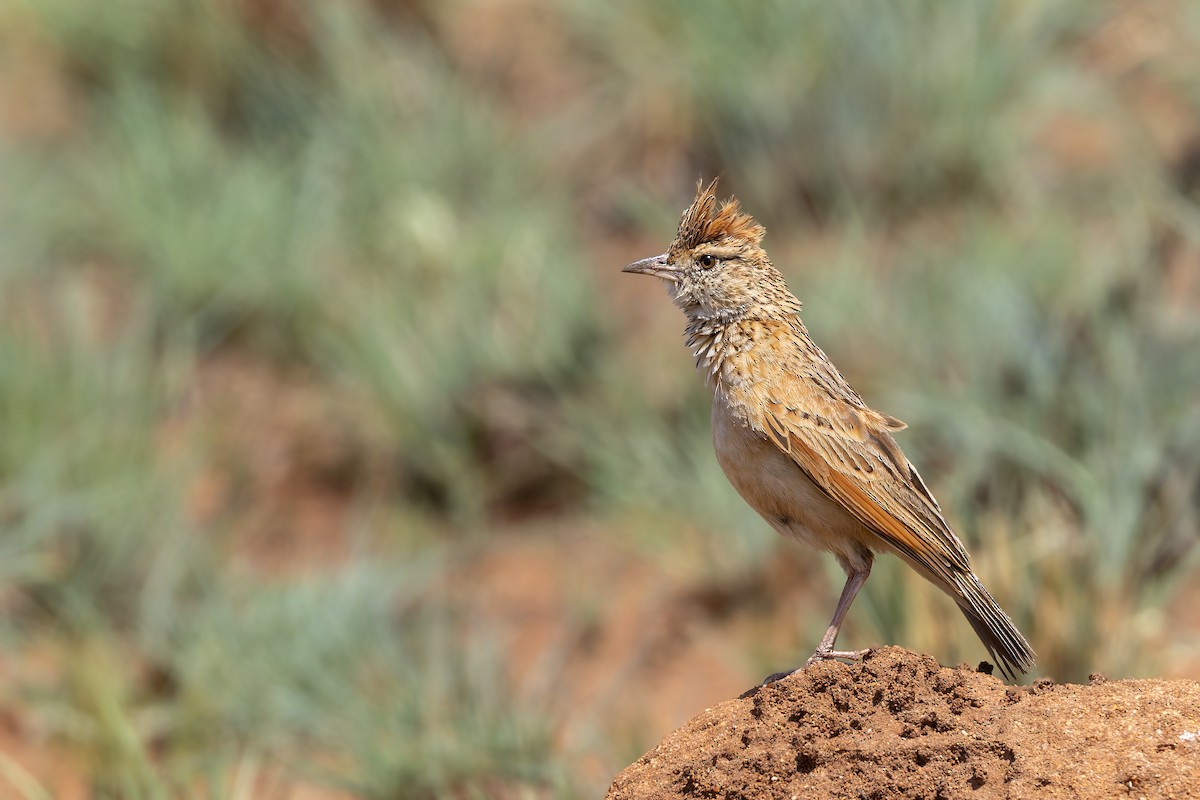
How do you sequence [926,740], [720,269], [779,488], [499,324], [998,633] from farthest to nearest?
[499,324]
[720,269]
[779,488]
[998,633]
[926,740]

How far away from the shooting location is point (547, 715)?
716 cm

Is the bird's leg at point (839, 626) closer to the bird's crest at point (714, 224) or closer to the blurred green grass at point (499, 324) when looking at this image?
the bird's crest at point (714, 224)

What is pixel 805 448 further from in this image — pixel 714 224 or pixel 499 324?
pixel 499 324

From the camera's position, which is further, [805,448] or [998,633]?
[805,448]

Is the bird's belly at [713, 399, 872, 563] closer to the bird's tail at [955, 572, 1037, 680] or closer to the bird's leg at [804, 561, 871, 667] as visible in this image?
the bird's leg at [804, 561, 871, 667]

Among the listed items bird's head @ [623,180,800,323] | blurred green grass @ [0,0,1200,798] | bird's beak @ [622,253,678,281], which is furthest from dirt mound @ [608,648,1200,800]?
blurred green grass @ [0,0,1200,798]

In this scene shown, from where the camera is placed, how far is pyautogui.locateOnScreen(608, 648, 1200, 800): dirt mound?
4020mm

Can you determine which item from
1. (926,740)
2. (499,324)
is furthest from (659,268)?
(499,324)

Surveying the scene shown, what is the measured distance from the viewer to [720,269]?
552 cm

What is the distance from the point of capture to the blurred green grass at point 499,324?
24.7ft

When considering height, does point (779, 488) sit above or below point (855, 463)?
below

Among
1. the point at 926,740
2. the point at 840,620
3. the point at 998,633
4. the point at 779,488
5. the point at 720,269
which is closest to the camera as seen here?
the point at 926,740

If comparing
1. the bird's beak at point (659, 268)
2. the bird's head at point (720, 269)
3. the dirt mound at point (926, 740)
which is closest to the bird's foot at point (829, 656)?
the dirt mound at point (926, 740)

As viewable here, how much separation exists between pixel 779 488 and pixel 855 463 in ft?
0.88
